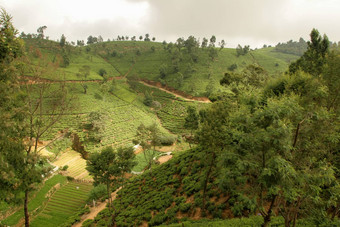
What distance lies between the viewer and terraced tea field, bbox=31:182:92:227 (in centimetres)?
2105

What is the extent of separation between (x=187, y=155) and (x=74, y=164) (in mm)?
24300

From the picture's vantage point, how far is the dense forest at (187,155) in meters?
7.54

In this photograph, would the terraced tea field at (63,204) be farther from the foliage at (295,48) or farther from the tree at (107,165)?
the foliage at (295,48)

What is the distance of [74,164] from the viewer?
3606 centimetres

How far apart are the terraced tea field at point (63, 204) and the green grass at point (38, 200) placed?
0.92 m

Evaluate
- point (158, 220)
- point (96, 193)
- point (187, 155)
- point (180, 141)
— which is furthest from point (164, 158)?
point (158, 220)

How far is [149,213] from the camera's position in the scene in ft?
55.8

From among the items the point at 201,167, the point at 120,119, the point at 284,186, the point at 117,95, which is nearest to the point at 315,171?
the point at 284,186

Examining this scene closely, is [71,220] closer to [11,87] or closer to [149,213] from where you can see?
[149,213]

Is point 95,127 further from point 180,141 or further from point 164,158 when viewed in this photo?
point 180,141

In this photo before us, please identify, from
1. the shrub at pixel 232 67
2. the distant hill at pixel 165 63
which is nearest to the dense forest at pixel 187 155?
the distant hill at pixel 165 63

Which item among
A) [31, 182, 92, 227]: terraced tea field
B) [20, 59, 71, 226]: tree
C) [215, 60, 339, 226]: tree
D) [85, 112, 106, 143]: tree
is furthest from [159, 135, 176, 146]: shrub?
[215, 60, 339, 226]: tree

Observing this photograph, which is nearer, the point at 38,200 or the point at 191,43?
the point at 38,200

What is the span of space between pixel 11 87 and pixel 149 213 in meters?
14.5
